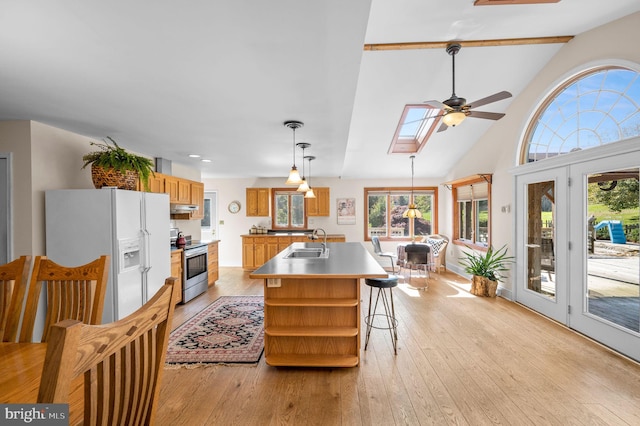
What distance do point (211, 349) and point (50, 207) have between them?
211cm

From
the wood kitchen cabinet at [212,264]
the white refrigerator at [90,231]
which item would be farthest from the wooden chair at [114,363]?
the wood kitchen cabinet at [212,264]

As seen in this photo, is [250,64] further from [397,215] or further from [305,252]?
[397,215]

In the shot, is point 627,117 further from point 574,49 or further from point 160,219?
point 160,219

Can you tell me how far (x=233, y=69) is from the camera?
1.98 meters

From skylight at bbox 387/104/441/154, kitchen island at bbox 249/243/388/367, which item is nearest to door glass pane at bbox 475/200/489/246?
skylight at bbox 387/104/441/154

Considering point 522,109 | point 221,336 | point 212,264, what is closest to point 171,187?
point 212,264

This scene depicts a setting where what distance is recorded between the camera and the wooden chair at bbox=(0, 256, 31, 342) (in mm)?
1552

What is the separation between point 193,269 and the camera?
4875 millimetres

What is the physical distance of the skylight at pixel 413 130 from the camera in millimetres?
4949

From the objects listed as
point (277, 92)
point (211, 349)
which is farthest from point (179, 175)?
point (277, 92)

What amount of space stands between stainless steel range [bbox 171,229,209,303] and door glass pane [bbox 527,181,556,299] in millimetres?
5034

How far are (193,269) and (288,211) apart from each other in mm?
3229

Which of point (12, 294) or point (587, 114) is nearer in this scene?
point (12, 294)

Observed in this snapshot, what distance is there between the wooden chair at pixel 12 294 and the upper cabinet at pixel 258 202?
5926 millimetres
